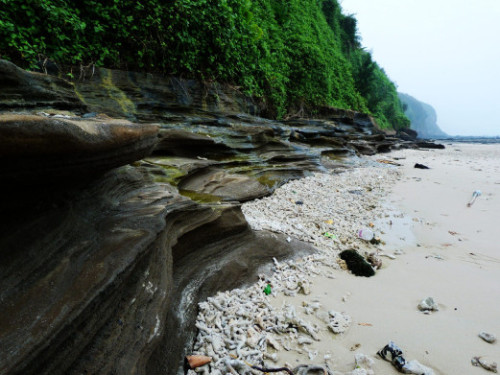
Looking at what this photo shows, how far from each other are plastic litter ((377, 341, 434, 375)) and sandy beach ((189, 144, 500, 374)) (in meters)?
0.05

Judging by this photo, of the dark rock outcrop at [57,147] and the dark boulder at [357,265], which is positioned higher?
the dark rock outcrop at [57,147]

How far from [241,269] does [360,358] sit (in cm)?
156

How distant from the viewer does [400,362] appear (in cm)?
194

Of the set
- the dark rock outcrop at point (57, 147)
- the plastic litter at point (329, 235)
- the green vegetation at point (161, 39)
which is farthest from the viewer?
the green vegetation at point (161, 39)

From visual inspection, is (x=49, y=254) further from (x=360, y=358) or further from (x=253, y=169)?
(x=253, y=169)

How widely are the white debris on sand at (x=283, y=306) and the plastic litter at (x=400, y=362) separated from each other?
0.23 metres

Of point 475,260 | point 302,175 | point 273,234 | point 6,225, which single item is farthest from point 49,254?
point 302,175

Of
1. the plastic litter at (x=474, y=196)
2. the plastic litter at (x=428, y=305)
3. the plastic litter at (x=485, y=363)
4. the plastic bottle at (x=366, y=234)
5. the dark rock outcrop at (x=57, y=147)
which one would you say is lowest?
the plastic bottle at (x=366, y=234)

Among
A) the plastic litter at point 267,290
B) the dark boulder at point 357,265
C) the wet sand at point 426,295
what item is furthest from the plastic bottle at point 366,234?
the plastic litter at point 267,290

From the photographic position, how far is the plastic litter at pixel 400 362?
1893mm

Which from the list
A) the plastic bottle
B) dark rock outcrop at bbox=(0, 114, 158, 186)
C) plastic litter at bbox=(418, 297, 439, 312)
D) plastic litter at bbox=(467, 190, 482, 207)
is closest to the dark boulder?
plastic litter at bbox=(418, 297, 439, 312)

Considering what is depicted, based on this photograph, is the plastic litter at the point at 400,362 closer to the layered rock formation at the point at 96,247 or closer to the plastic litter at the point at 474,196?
the layered rock formation at the point at 96,247

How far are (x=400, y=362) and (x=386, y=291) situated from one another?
120 cm

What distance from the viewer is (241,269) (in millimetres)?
3166
